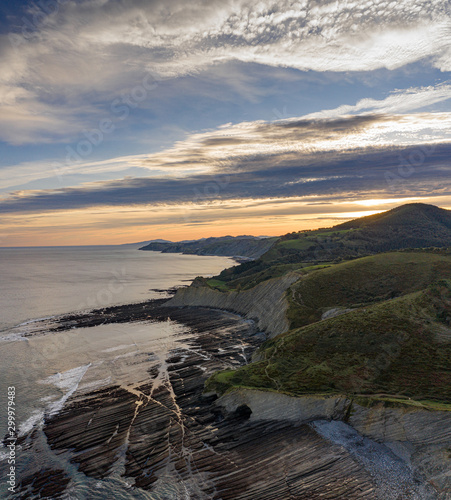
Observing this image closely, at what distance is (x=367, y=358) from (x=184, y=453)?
24499 millimetres

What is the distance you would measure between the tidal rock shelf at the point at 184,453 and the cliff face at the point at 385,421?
951mm

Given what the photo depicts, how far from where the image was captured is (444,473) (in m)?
23.6

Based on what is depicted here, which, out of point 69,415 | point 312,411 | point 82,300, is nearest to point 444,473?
point 312,411

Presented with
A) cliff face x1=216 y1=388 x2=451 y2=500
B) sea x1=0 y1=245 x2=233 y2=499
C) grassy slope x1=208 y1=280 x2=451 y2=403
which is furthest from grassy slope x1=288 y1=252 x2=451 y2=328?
cliff face x1=216 y1=388 x2=451 y2=500

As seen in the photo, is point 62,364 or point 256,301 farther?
point 256,301

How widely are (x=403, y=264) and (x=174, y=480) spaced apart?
83548 mm

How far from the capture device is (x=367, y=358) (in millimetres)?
40688

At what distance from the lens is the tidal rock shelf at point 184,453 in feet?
82.5

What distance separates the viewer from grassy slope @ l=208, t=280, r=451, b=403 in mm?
35594

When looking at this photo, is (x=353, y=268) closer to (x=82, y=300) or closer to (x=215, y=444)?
(x=215, y=444)

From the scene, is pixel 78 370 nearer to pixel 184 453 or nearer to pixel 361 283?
pixel 184 453

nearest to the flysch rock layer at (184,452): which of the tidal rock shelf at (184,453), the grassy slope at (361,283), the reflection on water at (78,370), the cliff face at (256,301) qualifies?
the tidal rock shelf at (184,453)

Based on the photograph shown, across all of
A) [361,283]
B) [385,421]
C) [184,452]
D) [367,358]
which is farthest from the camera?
[361,283]

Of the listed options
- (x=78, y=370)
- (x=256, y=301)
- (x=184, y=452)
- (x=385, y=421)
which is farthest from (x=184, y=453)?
(x=256, y=301)
